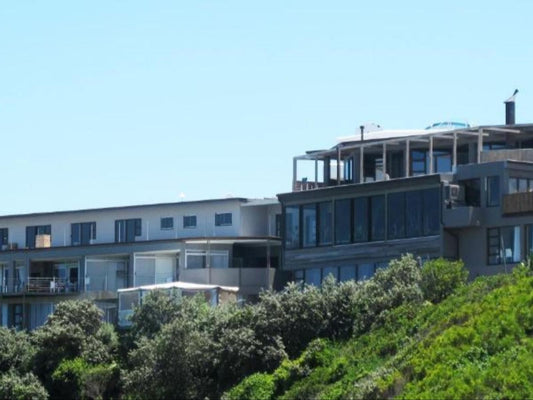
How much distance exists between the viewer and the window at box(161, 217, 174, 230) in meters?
73.1

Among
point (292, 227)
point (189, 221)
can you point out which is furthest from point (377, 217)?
point (189, 221)

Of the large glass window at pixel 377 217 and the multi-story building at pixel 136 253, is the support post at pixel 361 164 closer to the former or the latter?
the large glass window at pixel 377 217

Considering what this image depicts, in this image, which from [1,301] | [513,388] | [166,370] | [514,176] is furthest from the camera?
[1,301]

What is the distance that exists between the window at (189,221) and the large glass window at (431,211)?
18462mm

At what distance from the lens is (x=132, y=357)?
2092 inches

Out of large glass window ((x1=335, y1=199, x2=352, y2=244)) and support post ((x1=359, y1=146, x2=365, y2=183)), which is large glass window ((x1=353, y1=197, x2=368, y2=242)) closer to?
large glass window ((x1=335, y1=199, x2=352, y2=244))

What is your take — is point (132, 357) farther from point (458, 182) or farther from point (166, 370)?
point (458, 182)

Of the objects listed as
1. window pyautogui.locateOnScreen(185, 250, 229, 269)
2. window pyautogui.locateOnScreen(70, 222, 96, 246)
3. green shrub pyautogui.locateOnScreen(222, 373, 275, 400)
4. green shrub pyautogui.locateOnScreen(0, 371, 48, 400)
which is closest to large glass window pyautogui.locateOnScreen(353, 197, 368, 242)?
window pyautogui.locateOnScreen(185, 250, 229, 269)

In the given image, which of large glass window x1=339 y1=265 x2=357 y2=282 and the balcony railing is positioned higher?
large glass window x1=339 y1=265 x2=357 y2=282

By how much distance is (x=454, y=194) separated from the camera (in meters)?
55.7

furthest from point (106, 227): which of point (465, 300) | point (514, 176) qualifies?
point (465, 300)

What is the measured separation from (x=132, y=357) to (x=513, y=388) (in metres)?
20.9

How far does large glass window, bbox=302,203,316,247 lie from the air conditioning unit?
26.2ft

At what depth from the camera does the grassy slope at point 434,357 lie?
37.2 m
